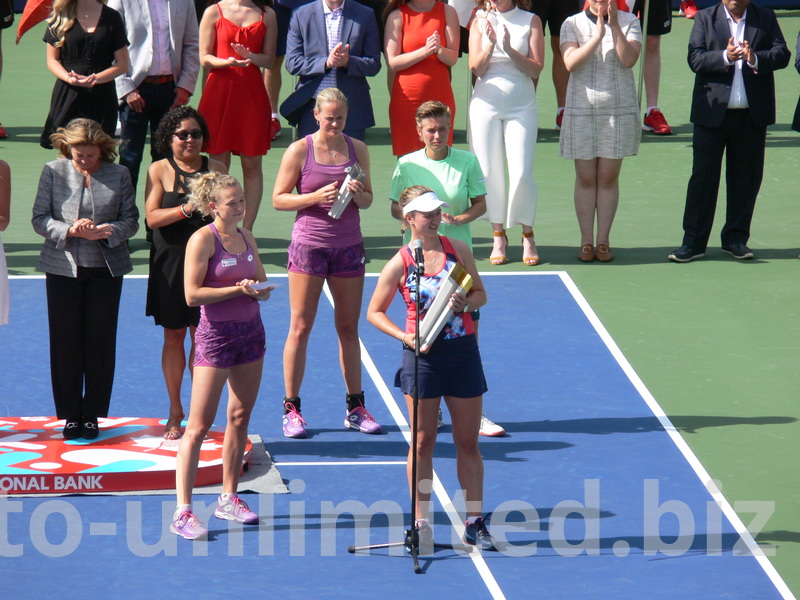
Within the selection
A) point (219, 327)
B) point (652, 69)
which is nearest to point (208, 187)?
point (219, 327)

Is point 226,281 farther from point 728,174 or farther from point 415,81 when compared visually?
point 728,174

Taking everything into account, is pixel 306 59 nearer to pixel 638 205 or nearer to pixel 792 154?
pixel 638 205

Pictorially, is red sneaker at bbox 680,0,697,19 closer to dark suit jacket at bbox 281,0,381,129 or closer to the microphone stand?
dark suit jacket at bbox 281,0,381,129

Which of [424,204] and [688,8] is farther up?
[688,8]

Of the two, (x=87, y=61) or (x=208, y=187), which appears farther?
(x=87, y=61)

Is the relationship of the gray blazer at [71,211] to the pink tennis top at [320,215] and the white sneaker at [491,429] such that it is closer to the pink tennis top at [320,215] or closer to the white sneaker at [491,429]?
the pink tennis top at [320,215]

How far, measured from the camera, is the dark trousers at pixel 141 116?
1182 cm

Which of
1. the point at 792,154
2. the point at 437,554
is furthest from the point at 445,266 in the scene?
the point at 792,154

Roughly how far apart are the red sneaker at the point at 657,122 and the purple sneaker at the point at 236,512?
10.9m

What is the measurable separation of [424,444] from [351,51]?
512cm

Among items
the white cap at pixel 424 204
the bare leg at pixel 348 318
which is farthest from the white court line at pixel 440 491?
the white cap at pixel 424 204

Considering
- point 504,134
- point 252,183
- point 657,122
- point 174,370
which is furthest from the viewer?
point 657,122

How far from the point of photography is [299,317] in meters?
8.64

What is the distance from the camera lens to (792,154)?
16344mm
